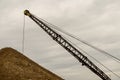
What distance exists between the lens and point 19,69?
3675 centimetres

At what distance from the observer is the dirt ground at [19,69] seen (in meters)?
35.2

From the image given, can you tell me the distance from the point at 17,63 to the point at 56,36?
6.56 metres

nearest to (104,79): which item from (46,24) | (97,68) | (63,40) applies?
(97,68)

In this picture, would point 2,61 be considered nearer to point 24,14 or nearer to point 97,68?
point 24,14

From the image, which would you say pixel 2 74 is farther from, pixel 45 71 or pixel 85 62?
pixel 85 62

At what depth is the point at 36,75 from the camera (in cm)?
3622

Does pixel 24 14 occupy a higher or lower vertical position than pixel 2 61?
higher

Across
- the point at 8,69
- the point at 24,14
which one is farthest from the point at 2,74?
the point at 24,14

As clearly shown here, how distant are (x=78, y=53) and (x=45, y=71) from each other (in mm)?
5242

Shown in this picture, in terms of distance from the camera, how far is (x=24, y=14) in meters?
37.8

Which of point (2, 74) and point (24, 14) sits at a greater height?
point (24, 14)

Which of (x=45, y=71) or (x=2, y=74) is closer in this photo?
(x=2, y=74)

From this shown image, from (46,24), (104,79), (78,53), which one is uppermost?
(46,24)

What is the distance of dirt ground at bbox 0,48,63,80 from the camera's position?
35219 mm
